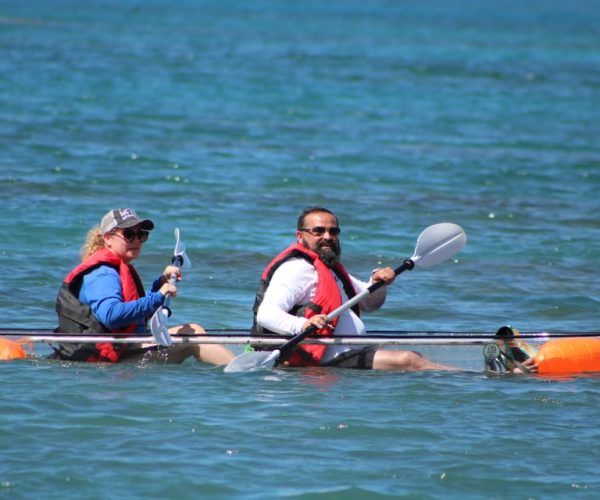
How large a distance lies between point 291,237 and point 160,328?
6403mm

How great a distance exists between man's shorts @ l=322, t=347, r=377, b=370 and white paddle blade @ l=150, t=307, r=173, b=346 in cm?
107

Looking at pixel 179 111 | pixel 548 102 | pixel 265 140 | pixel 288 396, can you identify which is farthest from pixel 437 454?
pixel 548 102

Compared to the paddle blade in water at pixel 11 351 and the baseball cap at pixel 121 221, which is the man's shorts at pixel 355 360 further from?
the paddle blade in water at pixel 11 351

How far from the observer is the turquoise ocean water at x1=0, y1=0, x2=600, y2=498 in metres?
6.89

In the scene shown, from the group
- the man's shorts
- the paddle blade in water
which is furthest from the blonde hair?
the man's shorts

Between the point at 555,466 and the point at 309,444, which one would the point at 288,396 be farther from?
the point at 555,466

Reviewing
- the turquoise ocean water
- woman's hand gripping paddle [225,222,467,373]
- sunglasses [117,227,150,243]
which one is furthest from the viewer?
sunglasses [117,227,150,243]

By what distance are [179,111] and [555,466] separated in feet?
65.0

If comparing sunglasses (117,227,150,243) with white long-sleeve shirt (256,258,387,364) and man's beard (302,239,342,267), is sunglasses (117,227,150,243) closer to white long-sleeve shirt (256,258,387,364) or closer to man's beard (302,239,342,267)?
white long-sleeve shirt (256,258,387,364)

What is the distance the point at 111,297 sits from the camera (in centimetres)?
827

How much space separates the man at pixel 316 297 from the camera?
27.6 ft

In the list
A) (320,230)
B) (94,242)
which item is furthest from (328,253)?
(94,242)

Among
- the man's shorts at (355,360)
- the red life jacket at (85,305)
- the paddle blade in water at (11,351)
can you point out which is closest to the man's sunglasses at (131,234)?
the red life jacket at (85,305)

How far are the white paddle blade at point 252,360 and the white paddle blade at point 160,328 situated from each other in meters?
0.44
